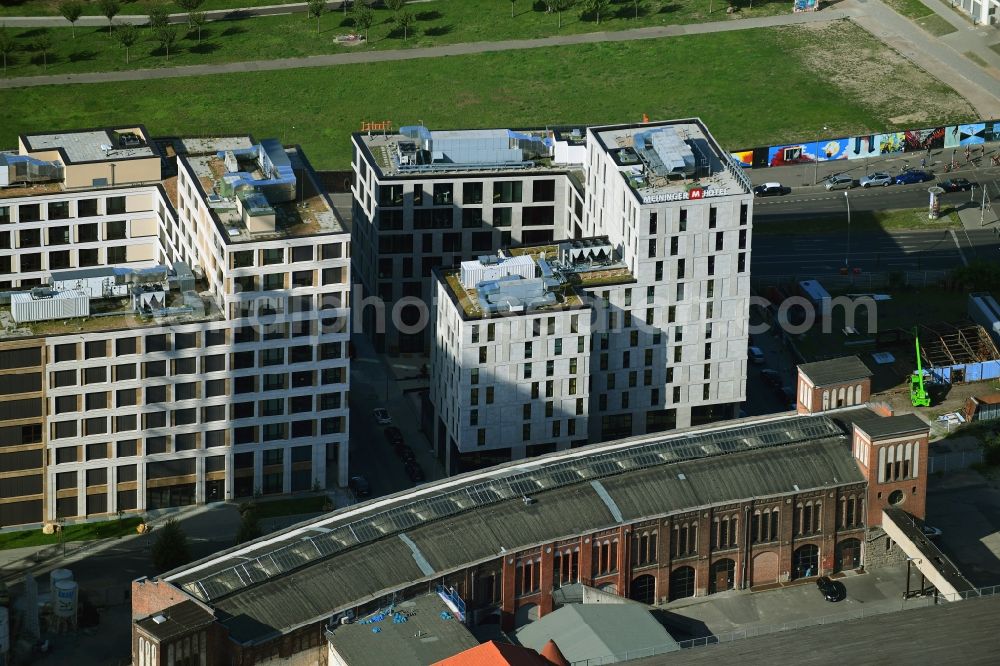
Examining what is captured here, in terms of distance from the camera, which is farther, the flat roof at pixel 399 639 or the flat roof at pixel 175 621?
the flat roof at pixel 399 639

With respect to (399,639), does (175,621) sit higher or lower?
higher

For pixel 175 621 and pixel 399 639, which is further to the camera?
pixel 399 639

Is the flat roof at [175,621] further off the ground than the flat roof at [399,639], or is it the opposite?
the flat roof at [175,621]

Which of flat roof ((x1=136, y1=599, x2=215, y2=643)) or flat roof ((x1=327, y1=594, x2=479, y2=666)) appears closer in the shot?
flat roof ((x1=136, y1=599, x2=215, y2=643))

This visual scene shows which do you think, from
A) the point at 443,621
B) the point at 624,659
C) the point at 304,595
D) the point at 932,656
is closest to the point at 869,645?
the point at 932,656

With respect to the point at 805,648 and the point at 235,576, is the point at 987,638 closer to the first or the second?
the point at 805,648

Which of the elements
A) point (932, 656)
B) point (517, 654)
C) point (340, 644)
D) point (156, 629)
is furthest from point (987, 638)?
point (156, 629)

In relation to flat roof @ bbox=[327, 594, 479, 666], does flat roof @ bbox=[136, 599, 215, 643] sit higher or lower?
higher
